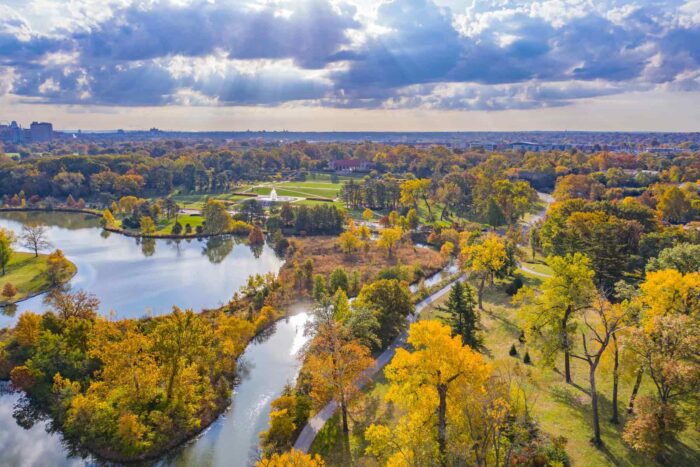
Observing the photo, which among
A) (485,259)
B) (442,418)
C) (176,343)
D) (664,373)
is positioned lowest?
(442,418)

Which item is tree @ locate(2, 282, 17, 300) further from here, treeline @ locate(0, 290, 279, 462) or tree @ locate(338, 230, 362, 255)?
tree @ locate(338, 230, 362, 255)

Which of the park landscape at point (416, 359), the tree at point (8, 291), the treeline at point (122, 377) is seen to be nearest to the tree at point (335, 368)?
the park landscape at point (416, 359)

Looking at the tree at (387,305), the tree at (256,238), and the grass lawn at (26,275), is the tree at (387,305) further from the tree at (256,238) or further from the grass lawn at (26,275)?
the tree at (256,238)

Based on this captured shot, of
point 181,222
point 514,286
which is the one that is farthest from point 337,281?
point 181,222

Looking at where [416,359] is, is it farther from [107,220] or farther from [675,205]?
[107,220]

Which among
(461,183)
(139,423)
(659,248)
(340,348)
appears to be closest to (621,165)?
(461,183)

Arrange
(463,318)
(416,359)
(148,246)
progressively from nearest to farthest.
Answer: (416,359) → (463,318) → (148,246)

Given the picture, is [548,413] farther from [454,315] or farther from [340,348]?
[340,348]
